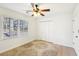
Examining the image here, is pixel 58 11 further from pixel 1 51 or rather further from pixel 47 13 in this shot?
pixel 1 51

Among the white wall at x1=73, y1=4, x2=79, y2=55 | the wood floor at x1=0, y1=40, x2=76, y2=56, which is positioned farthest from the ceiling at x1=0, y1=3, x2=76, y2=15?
the wood floor at x1=0, y1=40, x2=76, y2=56

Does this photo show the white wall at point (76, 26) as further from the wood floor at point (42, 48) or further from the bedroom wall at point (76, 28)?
the wood floor at point (42, 48)

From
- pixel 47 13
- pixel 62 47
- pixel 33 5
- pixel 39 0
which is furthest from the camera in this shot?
pixel 62 47

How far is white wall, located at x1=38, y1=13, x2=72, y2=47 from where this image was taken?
1.64m

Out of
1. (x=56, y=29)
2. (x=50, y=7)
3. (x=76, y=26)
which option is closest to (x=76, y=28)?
(x=76, y=26)

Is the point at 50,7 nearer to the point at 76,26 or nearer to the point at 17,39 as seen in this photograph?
the point at 76,26

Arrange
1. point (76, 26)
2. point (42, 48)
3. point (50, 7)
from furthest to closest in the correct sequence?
point (42, 48) < point (76, 26) < point (50, 7)

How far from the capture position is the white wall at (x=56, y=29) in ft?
5.39

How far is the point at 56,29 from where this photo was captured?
5.53 ft

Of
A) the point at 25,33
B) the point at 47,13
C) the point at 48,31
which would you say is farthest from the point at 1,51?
the point at 47,13

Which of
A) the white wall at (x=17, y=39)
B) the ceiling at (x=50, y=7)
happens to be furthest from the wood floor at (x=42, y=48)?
the ceiling at (x=50, y=7)

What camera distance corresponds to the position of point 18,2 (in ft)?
4.50

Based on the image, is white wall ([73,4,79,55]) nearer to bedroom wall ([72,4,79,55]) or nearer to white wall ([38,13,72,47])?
bedroom wall ([72,4,79,55])

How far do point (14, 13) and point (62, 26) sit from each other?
931mm
